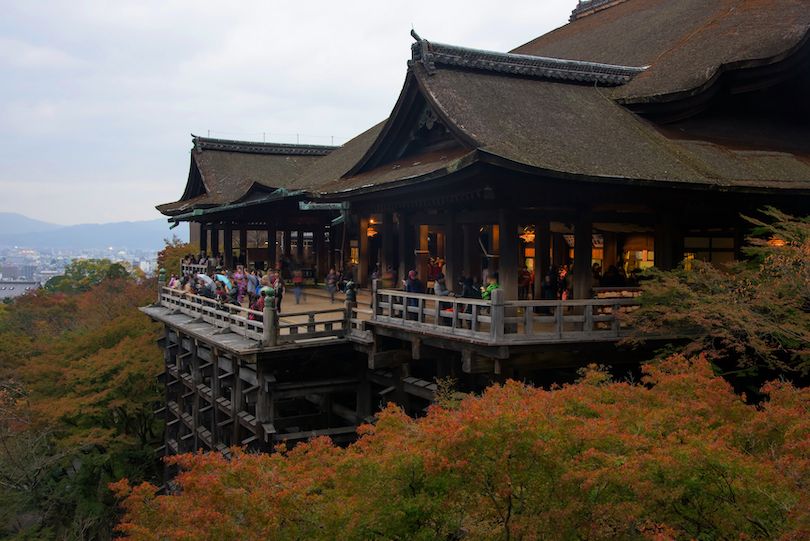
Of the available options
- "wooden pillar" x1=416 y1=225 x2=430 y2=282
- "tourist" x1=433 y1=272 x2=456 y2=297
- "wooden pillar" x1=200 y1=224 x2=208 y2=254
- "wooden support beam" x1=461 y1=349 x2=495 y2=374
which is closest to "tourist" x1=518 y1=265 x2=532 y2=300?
"wooden pillar" x1=416 y1=225 x2=430 y2=282

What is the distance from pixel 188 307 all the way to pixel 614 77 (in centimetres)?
1504

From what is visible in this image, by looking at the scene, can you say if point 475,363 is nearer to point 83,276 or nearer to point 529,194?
point 529,194

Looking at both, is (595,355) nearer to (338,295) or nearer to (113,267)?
(338,295)

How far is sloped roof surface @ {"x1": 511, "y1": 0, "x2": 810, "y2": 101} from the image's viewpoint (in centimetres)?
1470

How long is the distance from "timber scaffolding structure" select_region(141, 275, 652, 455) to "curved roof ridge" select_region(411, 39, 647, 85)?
5630 mm

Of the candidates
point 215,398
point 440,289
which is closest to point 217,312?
point 215,398

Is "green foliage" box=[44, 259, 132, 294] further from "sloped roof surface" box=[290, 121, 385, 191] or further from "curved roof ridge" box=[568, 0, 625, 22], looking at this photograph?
"curved roof ridge" box=[568, 0, 625, 22]

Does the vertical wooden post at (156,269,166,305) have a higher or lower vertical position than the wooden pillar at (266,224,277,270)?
lower

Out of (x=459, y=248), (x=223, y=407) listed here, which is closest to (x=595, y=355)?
(x=459, y=248)

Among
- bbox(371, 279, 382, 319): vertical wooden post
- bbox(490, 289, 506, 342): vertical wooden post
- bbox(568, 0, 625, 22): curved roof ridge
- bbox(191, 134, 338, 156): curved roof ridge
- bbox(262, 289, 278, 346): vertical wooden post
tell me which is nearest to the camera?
bbox(490, 289, 506, 342): vertical wooden post

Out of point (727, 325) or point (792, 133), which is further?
point (792, 133)

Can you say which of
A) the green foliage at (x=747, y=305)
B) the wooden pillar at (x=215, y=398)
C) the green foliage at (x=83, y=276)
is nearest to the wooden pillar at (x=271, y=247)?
the wooden pillar at (x=215, y=398)

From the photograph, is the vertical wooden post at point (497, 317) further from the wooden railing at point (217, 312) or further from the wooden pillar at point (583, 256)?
the wooden railing at point (217, 312)

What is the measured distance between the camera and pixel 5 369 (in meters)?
34.0
